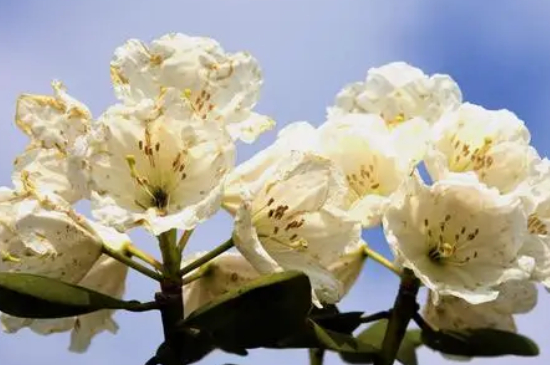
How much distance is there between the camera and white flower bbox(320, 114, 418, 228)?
1396mm

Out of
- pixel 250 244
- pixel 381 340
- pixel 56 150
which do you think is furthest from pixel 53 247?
pixel 381 340

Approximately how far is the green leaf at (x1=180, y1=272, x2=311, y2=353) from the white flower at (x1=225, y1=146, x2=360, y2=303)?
63mm

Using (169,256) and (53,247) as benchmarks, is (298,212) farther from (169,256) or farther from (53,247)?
(53,247)

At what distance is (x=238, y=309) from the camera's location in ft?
3.63

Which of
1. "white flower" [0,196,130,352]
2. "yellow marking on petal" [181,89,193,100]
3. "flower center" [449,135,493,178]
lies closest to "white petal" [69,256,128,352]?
"white flower" [0,196,130,352]

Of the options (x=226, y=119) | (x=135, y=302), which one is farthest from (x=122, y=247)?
(x=226, y=119)

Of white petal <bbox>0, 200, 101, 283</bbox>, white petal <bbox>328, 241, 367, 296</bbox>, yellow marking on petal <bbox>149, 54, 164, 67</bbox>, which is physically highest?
yellow marking on petal <bbox>149, 54, 164, 67</bbox>

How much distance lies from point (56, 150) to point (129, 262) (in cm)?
15

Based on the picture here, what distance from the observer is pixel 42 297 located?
1.15 metres

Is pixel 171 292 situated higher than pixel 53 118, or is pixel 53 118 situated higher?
pixel 53 118

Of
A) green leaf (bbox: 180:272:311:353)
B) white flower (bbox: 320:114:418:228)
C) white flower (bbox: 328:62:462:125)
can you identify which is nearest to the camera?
green leaf (bbox: 180:272:311:353)

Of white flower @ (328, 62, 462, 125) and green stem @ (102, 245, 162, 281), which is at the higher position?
white flower @ (328, 62, 462, 125)

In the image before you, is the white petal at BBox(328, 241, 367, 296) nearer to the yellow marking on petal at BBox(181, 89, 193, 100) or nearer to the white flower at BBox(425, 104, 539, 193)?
the white flower at BBox(425, 104, 539, 193)

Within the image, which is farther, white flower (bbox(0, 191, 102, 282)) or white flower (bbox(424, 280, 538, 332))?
white flower (bbox(424, 280, 538, 332))
